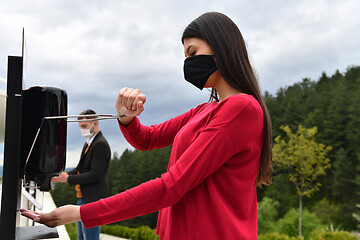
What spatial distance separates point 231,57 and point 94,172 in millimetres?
2832

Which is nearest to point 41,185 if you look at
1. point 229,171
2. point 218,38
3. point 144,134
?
point 144,134

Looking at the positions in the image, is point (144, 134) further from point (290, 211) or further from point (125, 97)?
point (290, 211)

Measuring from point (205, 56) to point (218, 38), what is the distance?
0.25 feet

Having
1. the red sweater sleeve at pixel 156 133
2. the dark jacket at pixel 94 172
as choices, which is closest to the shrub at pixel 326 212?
the dark jacket at pixel 94 172

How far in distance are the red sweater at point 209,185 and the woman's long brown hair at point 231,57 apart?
62 millimetres

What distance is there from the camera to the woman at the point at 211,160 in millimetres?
1080

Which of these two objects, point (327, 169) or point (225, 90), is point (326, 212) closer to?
point (327, 169)

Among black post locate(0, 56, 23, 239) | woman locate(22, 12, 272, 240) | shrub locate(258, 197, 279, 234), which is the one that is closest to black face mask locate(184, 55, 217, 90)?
woman locate(22, 12, 272, 240)

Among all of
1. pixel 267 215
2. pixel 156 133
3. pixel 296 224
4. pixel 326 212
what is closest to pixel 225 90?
pixel 156 133

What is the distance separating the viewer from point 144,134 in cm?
164

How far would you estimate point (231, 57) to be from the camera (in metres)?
1.26

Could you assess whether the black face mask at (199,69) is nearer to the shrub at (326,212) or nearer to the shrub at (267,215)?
the shrub at (267,215)

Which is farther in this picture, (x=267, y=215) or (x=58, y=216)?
(x=267, y=215)

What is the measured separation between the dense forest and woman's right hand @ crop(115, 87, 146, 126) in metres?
26.2
